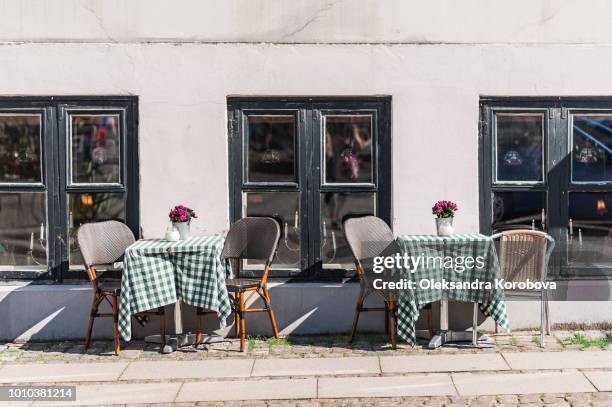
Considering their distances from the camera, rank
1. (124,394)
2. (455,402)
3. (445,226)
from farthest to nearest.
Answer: (445,226) < (124,394) < (455,402)

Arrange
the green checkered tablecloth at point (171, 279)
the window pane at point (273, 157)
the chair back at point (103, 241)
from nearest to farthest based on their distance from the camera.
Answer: the green checkered tablecloth at point (171, 279), the chair back at point (103, 241), the window pane at point (273, 157)

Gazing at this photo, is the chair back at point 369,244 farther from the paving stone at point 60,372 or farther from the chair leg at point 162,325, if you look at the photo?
the paving stone at point 60,372

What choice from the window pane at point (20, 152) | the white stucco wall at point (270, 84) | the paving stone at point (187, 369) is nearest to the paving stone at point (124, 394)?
the paving stone at point (187, 369)

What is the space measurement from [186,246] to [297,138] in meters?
1.50

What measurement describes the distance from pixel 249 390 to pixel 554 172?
11.8 feet

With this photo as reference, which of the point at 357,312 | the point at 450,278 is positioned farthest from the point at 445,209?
the point at 357,312

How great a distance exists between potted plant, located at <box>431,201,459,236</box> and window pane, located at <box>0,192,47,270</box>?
3564 mm

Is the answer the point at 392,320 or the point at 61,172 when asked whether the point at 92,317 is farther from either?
the point at 392,320

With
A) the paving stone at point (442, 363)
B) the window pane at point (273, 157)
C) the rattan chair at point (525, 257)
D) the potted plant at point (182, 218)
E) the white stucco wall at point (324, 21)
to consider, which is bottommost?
the paving stone at point (442, 363)

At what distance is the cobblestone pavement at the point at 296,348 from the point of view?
7410 mm

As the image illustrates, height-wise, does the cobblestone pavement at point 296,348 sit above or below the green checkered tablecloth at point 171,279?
below

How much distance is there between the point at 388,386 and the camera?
6453 mm

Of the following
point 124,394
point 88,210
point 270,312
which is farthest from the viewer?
point 88,210

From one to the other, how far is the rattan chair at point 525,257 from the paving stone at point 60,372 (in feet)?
10.9
